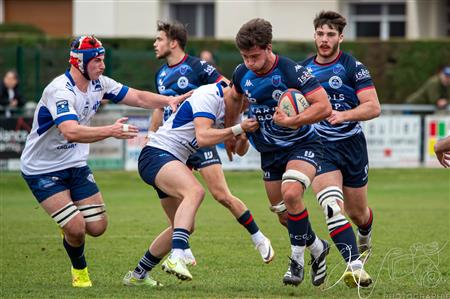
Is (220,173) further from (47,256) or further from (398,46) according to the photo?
(398,46)

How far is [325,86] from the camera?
957 cm

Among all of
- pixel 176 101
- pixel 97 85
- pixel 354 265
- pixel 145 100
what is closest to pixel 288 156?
pixel 354 265

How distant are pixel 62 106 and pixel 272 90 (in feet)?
5.84

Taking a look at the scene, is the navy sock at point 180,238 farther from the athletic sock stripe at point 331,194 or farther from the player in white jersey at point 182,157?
the athletic sock stripe at point 331,194

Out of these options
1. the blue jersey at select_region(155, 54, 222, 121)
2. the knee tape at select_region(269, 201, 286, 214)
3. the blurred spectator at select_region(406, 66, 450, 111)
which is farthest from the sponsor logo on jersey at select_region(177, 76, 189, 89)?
the blurred spectator at select_region(406, 66, 450, 111)

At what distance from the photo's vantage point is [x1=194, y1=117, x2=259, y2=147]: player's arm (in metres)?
8.89

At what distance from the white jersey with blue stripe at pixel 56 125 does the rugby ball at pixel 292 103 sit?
5.85 feet

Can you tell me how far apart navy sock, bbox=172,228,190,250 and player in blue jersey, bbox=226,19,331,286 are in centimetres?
88

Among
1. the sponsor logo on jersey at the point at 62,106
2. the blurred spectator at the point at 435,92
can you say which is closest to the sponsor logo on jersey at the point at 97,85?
the sponsor logo on jersey at the point at 62,106

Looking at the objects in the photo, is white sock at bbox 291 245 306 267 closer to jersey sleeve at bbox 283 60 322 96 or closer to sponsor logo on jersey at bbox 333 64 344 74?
jersey sleeve at bbox 283 60 322 96

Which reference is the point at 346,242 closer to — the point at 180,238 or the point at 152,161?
the point at 180,238

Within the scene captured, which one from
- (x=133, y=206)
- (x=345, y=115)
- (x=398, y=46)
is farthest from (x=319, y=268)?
(x=398, y=46)

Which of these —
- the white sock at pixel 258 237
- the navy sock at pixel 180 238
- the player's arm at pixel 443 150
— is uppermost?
the player's arm at pixel 443 150

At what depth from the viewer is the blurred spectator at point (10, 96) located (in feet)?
69.4
